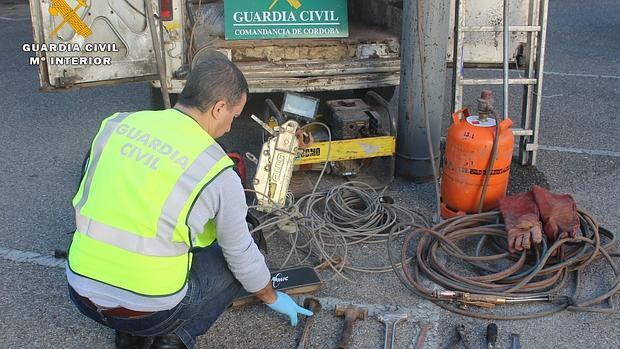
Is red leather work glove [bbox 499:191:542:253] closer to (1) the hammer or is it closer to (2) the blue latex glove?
(1) the hammer

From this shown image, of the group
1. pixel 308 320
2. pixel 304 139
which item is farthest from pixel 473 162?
pixel 308 320

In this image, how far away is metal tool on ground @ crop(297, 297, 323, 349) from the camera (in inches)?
119

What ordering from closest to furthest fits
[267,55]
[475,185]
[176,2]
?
[475,185], [176,2], [267,55]

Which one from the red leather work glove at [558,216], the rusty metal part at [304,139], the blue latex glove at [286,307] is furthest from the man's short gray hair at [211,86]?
the red leather work glove at [558,216]

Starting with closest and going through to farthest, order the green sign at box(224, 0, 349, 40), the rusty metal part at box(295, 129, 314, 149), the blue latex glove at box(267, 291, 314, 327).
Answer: the blue latex glove at box(267, 291, 314, 327), the rusty metal part at box(295, 129, 314, 149), the green sign at box(224, 0, 349, 40)

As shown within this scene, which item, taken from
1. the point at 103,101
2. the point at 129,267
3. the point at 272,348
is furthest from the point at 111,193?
the point at 103,101

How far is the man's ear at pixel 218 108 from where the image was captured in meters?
2.53

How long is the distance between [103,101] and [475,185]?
164 inches

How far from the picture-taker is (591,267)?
3.62m

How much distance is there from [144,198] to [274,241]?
1.70 metres

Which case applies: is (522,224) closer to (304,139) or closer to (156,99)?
(304,139)

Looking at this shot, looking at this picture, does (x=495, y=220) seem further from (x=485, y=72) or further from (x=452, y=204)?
(x=485, y=72)

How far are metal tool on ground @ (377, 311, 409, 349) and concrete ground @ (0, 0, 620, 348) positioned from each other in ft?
0.11

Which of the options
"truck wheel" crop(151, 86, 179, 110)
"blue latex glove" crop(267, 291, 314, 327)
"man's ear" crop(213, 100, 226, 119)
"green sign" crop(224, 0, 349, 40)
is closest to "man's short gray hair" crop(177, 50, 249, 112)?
"man's ear" crop(213, 100, 226, 119)
